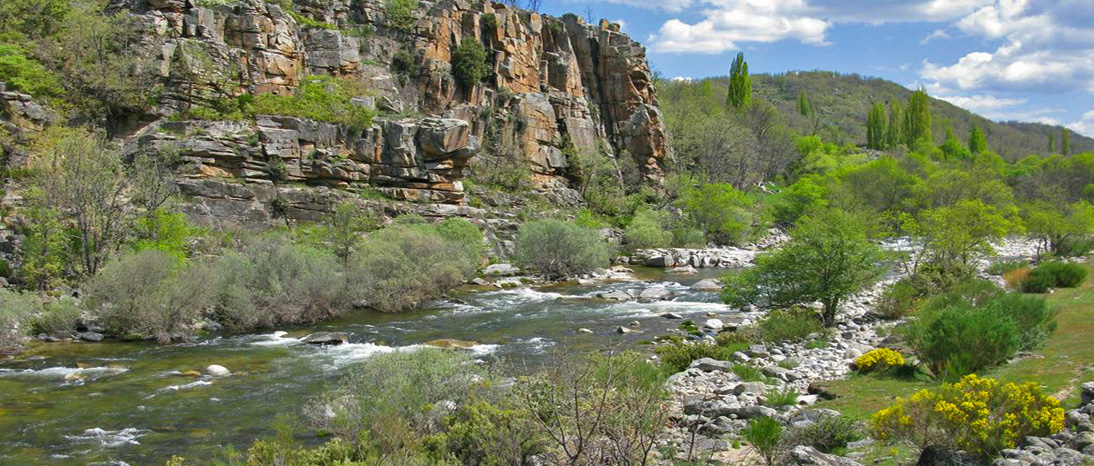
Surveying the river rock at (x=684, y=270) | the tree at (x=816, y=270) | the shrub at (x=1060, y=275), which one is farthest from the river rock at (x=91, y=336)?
the shrub at (x=1060, y=275)

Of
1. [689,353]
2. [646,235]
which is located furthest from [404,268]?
[646,235]

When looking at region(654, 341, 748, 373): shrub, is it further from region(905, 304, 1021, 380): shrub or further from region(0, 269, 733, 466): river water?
region(905, 304, 1021, 380): shrub

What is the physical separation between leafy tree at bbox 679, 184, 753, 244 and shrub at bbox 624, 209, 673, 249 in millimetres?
4524

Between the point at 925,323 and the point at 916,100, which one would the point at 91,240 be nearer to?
the point at 925,323

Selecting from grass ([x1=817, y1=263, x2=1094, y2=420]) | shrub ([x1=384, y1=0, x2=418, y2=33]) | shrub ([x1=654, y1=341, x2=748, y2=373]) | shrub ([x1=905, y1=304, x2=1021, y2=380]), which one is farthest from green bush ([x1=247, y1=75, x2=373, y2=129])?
shrub ([x1=905, y1=304, x2=1021, y2=380])

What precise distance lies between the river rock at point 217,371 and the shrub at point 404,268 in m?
8.72

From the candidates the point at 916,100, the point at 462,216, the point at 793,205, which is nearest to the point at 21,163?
the point at 462,216

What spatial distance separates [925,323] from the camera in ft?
42.2

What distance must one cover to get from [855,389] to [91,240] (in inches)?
970

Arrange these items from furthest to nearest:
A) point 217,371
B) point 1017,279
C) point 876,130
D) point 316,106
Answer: point 876,130 < point 316,106 < point 1017,279 < point 217,371

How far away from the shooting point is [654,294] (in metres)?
29.2

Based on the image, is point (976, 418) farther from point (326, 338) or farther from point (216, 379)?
point (326, 338)

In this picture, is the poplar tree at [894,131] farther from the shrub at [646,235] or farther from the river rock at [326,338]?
the river rock at [326,338]

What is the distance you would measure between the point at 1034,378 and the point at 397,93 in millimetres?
46984
